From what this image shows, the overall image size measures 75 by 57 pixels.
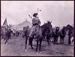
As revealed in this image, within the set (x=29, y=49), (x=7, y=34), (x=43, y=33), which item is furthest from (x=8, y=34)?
(x=43, y=33)

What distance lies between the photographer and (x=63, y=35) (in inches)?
130

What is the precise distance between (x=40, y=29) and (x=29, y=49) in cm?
30

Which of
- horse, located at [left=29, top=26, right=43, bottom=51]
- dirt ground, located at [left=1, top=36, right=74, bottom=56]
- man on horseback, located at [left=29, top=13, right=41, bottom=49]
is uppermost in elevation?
man on horseback, located at [left=29, top=13, right=41, bottom=49]

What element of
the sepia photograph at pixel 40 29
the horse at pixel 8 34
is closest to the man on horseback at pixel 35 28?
the sepia photograph at pixel 40 29

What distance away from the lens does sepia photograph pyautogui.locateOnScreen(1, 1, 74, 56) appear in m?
3.28

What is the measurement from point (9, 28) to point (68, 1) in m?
0.86

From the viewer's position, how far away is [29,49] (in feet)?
10.9

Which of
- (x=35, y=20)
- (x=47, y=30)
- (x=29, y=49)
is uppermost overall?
(x=35, y=20)

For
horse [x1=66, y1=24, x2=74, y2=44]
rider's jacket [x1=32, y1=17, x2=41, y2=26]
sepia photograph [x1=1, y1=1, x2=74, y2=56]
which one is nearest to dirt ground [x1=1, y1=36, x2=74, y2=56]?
sepia photograph [x1=1, y1=1, x2=74, y2=56]

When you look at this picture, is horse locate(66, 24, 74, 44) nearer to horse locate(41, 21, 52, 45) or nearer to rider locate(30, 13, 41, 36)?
horse locate(41, 21, 52, 45)

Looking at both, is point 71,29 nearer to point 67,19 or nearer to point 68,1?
point 67,19

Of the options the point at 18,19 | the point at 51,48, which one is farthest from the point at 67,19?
the point at 18,19

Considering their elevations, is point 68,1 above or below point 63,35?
above

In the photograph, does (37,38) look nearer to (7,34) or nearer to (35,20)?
(35,20)
